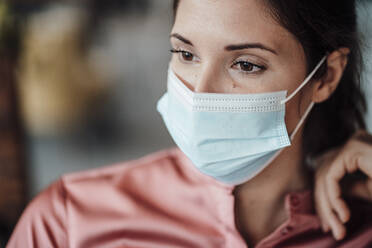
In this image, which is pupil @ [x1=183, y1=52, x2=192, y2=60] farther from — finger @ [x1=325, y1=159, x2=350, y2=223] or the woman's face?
finger @ [x1=325, y1=159, x2=350, y2=223]

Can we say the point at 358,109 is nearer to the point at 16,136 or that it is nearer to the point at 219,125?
the point at 219,125

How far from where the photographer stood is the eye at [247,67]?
967 millimetres

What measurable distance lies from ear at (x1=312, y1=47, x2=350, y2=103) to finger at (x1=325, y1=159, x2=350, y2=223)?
0.24 metres

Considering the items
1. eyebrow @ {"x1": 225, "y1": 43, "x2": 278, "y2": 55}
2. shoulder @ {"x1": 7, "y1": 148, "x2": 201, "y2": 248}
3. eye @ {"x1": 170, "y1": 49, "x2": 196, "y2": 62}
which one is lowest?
shoulder @ {"x1": 7, "y1": 148, "x2": 201, "y2": 248}

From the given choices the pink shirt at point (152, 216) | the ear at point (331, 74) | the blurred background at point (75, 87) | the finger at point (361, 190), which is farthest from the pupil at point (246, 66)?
the blurred background at point (75, 87)

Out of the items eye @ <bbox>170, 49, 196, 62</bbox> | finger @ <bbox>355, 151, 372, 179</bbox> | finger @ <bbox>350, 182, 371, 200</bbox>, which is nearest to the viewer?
Result: eye @ <bbox>170, 49, 196, 62</bbox>

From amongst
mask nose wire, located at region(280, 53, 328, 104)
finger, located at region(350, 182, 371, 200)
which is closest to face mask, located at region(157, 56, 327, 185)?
mask nose wire, located at region(280, 53, 328, 104)

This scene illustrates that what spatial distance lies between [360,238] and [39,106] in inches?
83.0

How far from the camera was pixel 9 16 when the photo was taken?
219 centimetres

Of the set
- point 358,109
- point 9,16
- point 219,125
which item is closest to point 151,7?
point 9,16

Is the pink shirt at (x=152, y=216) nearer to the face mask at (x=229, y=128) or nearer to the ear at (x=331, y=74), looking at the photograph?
the face mask at (x=229, y=128)

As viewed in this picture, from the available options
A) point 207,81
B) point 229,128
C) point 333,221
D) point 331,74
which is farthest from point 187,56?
point 333,221

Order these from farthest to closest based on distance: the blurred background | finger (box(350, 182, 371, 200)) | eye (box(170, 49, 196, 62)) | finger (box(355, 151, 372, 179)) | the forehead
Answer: the blurred background → finger (box(350, 182, 371, 200)) → finger (box(355, 151, 372, 179)) → eye (box(170, 49, 196, 62)) → the forehead

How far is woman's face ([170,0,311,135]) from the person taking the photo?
0.92 metres
